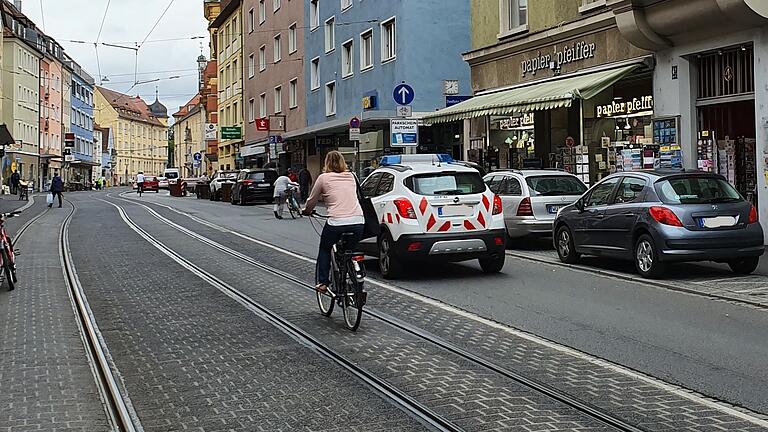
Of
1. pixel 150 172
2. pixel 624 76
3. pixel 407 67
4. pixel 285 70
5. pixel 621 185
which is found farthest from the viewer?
pixel 150 172

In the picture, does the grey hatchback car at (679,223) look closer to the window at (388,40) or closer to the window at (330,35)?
the window at (388,40)

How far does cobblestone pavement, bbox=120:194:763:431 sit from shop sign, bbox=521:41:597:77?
12720 millimetres

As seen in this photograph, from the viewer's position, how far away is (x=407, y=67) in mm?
33906

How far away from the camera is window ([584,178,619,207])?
14297mm

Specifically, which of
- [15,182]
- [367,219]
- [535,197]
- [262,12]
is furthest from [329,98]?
[367,219]

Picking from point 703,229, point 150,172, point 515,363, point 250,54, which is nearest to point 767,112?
point 703,229

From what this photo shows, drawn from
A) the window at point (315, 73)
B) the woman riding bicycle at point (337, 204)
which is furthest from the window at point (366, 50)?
the woman riding bicycle at point (337, 204)

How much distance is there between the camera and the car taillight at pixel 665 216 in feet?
41.3

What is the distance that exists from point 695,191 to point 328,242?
595 centimetres

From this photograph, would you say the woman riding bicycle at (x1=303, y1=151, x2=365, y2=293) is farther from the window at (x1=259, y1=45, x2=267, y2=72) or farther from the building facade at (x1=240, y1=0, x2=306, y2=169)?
the window at (x1=259, y1=45, x2=267, y2=72)

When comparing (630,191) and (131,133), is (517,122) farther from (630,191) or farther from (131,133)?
(131,133)

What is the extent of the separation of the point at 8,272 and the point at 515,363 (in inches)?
317

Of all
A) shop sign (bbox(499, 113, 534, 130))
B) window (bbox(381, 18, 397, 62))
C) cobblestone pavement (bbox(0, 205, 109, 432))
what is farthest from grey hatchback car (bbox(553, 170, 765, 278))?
window (bbox(381, 18, 397, 62))

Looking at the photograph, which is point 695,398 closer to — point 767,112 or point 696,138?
point 767,112
